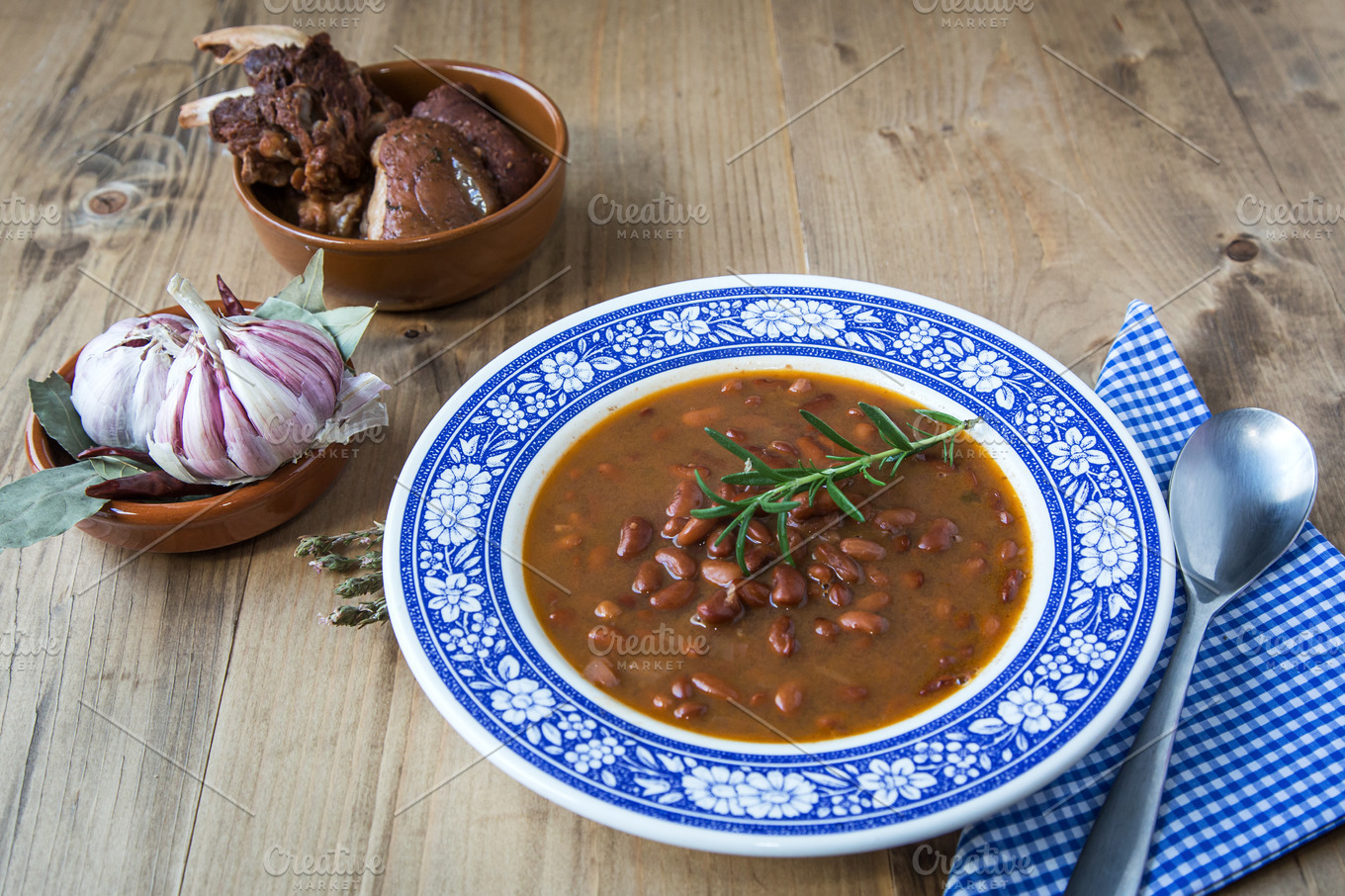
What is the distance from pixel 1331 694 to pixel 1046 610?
0.62m

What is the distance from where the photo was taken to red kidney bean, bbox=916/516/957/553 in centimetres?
234

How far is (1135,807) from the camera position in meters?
2.00

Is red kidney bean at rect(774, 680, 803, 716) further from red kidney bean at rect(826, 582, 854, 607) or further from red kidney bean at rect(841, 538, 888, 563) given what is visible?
red kidney bean at rect(841, 538, 888, 563)

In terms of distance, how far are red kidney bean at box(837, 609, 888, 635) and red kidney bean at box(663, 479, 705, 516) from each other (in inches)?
16.8

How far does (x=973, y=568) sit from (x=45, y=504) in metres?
2.08

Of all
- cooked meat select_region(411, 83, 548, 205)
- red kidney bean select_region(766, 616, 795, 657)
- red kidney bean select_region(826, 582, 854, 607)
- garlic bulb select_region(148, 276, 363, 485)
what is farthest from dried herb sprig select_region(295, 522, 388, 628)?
cooked meat select_region(411, 83, 548, 205)

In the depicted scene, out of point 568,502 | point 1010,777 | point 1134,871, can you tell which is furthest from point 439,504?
point 1134,871

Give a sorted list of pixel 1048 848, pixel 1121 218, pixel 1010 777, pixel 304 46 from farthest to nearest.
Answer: pixel 1121 218 < pixel 304 46 < pixel 1048 848 < pixel 1010 777

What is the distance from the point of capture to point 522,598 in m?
2.26

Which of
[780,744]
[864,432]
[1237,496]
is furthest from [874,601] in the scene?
[1237,496]

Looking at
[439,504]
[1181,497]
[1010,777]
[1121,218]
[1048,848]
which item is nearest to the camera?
[1010,777]

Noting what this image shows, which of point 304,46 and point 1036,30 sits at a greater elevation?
point 304,46

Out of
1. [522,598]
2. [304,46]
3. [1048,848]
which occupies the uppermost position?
[304,46]

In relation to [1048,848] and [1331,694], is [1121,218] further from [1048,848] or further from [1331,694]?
[1048,848]
